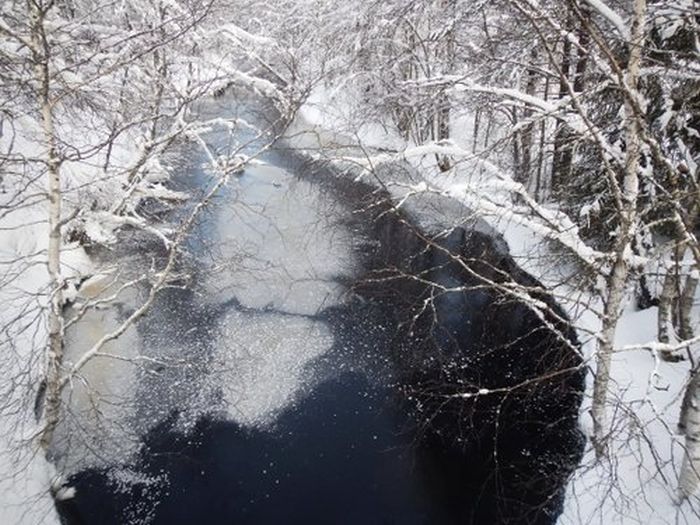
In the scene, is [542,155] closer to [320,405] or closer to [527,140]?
[527,140]

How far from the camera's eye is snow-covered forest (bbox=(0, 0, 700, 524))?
5.25 m

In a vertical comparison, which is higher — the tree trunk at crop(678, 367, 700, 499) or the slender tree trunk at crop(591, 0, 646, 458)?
the slender tree trunk at crop(591, 0, 646, 458)

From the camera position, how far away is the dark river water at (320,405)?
6977 mm

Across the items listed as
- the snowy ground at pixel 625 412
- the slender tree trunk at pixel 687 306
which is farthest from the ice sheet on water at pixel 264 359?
the slender tree trunk at pixel 687 306

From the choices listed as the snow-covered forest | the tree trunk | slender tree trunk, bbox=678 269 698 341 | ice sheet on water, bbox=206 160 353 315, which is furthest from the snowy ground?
ice sheet on water, bbox=206 160 353 315

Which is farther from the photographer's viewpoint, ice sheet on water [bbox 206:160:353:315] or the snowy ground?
ice sheet on water [bbox 206:160:353:315]

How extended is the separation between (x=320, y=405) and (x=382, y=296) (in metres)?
3.49

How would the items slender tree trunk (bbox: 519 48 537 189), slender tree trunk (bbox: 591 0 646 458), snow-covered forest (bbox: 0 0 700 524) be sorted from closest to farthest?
slender tree trunk (bbox: 591 0 646 458), snow-covered forest (bbox: 0 0 700 524), slender tree trunk (bbox: 519 48 537 189)

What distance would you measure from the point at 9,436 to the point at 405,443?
539 cm

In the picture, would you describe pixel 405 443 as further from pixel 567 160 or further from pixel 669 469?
pixel 567 160

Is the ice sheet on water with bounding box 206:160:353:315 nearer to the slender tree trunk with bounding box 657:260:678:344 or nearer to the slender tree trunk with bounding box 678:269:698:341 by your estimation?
the slender tree trunk with bounding box 657:260:678:344

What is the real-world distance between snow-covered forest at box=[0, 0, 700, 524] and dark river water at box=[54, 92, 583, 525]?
5cm

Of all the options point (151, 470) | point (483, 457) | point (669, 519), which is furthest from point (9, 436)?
point (669, 519)

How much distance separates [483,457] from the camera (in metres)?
7.74
